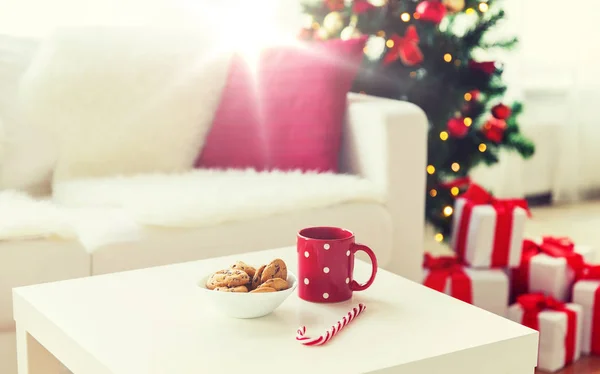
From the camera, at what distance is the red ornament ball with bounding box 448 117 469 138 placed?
253 centimetres

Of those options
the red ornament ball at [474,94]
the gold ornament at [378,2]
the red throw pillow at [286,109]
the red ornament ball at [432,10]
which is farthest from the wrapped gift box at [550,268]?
the gold ornament at [378,2]

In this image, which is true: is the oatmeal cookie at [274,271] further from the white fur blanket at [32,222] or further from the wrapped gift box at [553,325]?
the wrapped gift box at [553,325]

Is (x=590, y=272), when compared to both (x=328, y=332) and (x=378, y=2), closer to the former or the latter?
(x=378, y=2)

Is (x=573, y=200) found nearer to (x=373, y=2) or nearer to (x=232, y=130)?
(x=373, y=2)

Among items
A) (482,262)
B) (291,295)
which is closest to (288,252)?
(291,295)

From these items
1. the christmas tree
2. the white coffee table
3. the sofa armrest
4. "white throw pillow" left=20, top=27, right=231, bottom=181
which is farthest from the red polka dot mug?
the christmas tree

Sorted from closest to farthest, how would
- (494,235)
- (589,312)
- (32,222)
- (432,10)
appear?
(32,222) < (589,312) < (494,235) < (432,10)

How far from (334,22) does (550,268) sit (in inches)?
39.1

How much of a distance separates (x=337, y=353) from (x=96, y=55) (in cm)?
147

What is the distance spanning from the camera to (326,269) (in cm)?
123

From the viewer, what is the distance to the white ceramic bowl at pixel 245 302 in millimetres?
1127

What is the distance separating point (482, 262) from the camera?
2.35 metres

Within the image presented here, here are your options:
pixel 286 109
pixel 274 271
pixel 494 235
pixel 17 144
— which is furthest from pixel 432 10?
pixel 274 271

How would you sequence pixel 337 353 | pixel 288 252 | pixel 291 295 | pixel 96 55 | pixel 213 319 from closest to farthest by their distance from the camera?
pixel 337 353 → pixel 213 319 → pixel 291 295 → pixel 288 252 → pixel 96 55
